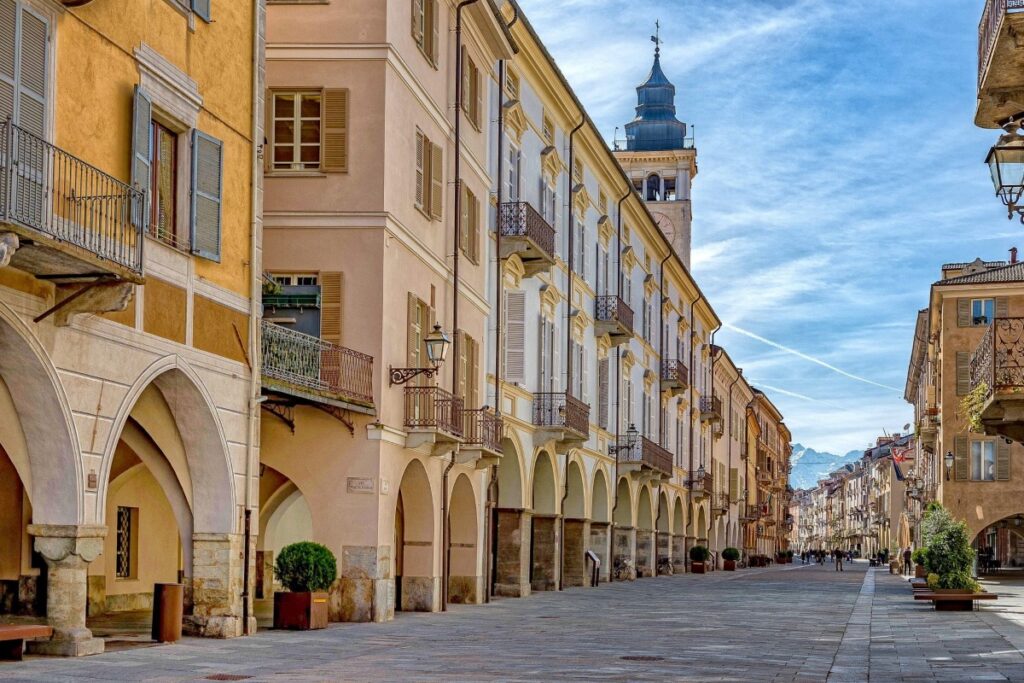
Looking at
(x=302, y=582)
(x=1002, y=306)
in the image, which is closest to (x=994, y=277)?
(x=1002, y=306)

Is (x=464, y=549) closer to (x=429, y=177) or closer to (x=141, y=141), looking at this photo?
(x=429, y=177)

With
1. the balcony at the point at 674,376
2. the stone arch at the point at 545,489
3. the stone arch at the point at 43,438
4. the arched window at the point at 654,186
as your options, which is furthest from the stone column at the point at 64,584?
the arched window at the point at 654,186

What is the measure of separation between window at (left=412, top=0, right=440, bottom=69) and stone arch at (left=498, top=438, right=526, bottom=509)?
442 inches

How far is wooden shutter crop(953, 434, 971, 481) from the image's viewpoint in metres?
60.9

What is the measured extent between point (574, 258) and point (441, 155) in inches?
537

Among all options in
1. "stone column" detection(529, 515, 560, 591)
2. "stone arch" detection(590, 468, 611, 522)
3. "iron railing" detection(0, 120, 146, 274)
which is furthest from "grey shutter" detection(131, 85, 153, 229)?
"stone arch" detection(590, 468, 611, 522)

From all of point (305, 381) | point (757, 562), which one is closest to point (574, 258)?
point (305, 381)

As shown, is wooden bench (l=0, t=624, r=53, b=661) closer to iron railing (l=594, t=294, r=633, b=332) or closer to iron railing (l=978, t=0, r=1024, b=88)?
iron railing (l=978, t=0, r=1024, b=88)

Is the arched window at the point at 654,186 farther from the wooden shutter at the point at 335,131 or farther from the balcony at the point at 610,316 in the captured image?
the wooden shutter at the point at 335,131

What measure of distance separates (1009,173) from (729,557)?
212 feet

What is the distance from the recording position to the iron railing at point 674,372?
194ft

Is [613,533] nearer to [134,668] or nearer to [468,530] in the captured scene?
[468,530]

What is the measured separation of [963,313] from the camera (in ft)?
201

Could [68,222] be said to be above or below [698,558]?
above
